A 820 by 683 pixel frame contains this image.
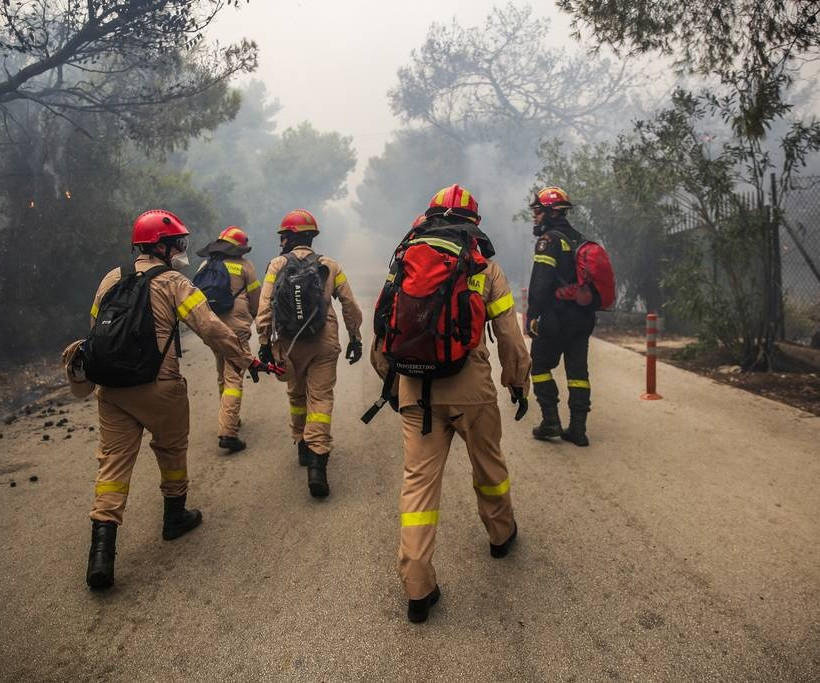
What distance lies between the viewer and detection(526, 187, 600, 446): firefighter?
16.1 ft

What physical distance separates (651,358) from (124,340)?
5418mm

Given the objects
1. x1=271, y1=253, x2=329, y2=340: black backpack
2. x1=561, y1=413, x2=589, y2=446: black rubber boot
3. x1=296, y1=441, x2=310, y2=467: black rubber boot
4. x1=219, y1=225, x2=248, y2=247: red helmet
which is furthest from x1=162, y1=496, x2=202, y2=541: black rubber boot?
x1=561, y1=413, x2=589, y2=446: black rubber boot

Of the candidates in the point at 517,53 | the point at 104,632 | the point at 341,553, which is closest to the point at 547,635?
the point at 341,553

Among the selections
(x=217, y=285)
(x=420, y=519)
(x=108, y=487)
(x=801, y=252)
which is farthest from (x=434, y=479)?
(x=801, y=252)

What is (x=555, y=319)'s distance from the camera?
5.00 m

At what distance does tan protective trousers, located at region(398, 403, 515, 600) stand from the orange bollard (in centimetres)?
394

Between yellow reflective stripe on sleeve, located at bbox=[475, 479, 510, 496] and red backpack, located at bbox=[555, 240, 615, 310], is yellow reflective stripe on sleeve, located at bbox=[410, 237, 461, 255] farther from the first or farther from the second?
red backpack, located at bbox=[555, 240, 615, 310]

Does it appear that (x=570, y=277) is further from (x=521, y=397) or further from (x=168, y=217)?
(x=168, y=217)

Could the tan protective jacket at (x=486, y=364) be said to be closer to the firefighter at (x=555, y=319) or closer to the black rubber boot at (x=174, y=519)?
the black rubber boot at (x=174, y=519)

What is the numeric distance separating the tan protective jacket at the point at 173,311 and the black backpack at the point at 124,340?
2.2 inches

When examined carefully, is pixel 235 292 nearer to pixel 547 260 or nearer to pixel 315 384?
pixel 315 384

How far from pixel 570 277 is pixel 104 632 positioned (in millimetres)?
3955

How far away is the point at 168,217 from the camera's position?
3.48 metres

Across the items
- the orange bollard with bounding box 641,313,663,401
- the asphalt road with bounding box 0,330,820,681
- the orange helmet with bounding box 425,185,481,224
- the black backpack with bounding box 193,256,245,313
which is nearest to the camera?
the asphalt road with bounding box 0,330,820,681
